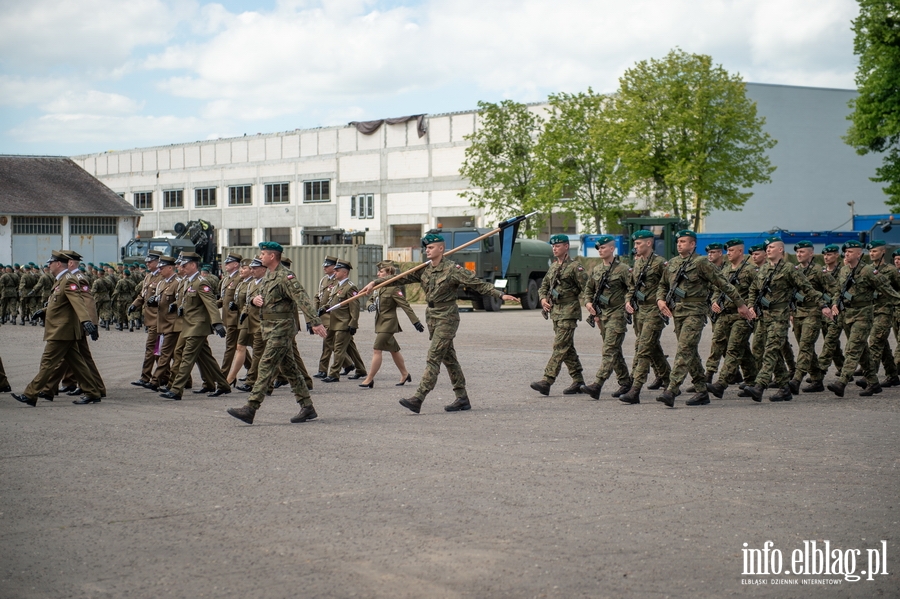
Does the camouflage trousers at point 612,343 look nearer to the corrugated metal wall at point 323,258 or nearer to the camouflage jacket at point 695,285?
the camouflage jacket at point 695,285

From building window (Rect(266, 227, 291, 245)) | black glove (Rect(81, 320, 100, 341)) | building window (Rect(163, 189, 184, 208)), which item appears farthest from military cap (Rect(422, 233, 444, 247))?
building window (Rect(163, 189, 184, 208))

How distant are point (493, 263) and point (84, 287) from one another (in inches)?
941

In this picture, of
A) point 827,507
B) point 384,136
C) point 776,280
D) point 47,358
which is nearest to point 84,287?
point 47,358

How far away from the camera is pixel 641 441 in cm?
944

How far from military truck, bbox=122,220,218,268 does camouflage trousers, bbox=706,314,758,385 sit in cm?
3097

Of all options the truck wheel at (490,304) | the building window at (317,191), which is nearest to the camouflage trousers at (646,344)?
the truck wheel at (490,304)

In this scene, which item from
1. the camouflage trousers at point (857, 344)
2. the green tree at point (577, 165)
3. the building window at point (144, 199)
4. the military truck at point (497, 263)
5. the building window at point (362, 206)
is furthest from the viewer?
the building window at point (144, 199)

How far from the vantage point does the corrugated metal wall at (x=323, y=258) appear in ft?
132

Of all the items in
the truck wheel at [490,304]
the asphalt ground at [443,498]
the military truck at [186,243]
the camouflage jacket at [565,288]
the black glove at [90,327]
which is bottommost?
the asphalt ground at [443,498]

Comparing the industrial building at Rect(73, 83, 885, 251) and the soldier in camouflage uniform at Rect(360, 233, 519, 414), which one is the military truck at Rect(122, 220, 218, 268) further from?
the soldier in camouflage uniform at Rect(360, 233, 519, 414)

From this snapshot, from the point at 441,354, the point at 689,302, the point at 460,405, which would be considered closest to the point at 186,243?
the point at 441,354

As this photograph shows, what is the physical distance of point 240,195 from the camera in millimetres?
73312

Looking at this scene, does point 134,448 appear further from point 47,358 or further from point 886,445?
point 886,445

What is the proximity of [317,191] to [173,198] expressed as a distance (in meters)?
14.6
